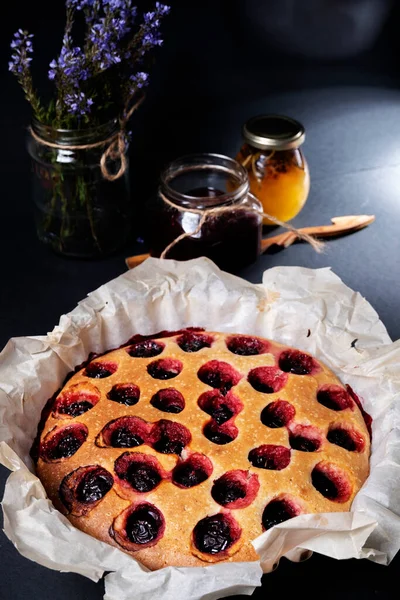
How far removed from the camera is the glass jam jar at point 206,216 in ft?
6.77

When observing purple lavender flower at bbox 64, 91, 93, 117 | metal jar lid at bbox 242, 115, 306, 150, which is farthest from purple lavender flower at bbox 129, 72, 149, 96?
metal jar lid at bbox 242, 115, 306, 150

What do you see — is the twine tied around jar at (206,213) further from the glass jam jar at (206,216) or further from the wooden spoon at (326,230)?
the wooden spoon at (326,230)

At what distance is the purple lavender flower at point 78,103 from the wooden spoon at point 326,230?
1.50 feet

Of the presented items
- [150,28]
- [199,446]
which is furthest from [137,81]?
[199,446]

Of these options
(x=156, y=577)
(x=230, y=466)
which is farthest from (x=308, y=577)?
(x=156, y=577)

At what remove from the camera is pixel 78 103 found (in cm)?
193

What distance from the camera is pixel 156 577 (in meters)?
1.28

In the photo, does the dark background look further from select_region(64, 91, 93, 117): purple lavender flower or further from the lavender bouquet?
select_region(64, 91, 93, 117): purple lavender flower

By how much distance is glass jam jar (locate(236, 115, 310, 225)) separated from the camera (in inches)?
87.7

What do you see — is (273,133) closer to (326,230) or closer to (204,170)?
(204,170)

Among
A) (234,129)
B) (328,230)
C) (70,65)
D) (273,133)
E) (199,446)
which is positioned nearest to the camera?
(199,446)

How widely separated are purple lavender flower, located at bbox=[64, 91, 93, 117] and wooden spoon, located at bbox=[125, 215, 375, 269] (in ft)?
1.50

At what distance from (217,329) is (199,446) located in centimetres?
45

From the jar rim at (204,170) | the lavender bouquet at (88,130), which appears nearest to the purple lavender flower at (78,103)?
the lavender bouquet at (88,130)
